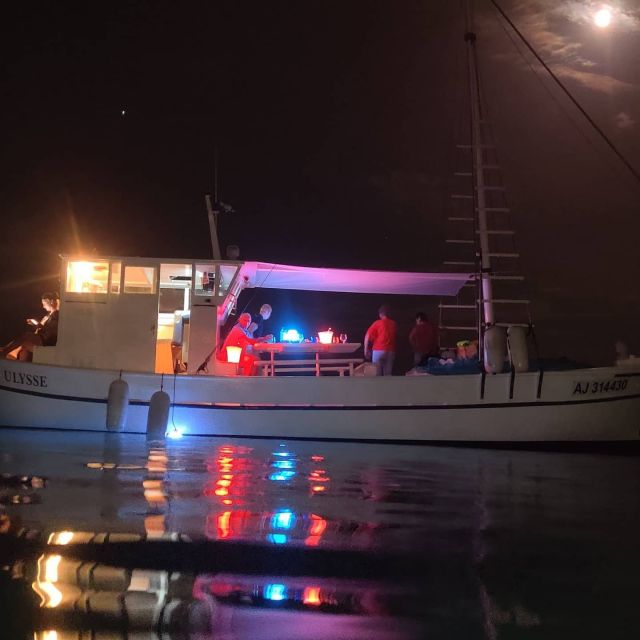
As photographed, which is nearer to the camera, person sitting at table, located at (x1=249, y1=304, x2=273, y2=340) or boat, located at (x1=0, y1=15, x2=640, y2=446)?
boat, located at (x1=0, y1=15, x2=640, y2=446)

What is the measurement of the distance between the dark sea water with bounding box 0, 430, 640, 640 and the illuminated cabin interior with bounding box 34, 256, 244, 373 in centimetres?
598

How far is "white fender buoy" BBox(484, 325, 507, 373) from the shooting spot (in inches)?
414

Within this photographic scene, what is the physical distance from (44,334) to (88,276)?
148cm

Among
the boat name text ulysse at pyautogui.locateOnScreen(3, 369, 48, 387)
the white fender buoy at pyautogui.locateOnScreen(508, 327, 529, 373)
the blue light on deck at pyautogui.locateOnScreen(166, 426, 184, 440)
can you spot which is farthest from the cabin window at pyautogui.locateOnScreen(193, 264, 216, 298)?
the white fender buoy at pyautogui.locateOnScreen(508, 327, 529, 373)

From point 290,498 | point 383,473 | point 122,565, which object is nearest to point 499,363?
point 383,473

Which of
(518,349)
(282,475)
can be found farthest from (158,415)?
(518,349)

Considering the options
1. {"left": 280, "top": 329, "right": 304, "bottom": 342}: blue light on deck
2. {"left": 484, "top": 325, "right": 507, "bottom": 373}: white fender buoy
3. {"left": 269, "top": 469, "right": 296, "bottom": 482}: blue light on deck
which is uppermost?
{"left": 280, "top": 329, "right": 304, "bottom": 342}: blue light on deck

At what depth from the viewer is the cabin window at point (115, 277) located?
12.2 metres

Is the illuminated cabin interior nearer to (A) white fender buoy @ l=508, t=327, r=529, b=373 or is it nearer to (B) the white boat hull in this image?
(B) the white boat hull

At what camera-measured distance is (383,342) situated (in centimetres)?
1177

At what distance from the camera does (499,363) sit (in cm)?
1051

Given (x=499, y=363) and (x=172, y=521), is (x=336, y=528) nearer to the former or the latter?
(x=172, y=521)

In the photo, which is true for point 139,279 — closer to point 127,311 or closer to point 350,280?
point 127,311

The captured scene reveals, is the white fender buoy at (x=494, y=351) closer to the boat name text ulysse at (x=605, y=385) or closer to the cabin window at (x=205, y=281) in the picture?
the boat name text ulysse at (x=605, y=385)
